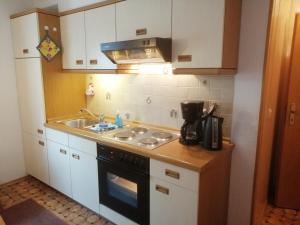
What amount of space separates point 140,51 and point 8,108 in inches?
79.6

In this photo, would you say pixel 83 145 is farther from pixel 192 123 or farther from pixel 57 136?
pixel 192 123

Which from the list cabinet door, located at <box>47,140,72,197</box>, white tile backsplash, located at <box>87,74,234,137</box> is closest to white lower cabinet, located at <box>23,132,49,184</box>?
cabinet door, located at <box>47,140,72,197</box>

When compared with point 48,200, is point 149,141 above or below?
above

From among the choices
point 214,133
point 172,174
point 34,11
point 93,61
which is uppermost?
point 34,11

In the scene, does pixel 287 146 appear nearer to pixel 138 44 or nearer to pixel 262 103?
Answer: pixel 262 103

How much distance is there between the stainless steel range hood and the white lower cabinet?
144cm

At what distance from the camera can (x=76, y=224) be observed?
223cm

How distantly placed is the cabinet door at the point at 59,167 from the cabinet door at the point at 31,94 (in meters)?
0.32

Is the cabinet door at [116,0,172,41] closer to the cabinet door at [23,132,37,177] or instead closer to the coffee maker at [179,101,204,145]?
the coffee maker at [179,101,204,145]

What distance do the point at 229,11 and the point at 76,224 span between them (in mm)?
2288

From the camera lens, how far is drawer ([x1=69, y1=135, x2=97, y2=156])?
2.14 metres

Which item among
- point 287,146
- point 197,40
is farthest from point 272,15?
point 287,146

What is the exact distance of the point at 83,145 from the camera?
7.32 feet

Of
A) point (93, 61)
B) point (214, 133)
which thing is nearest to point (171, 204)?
point (214, 133)
